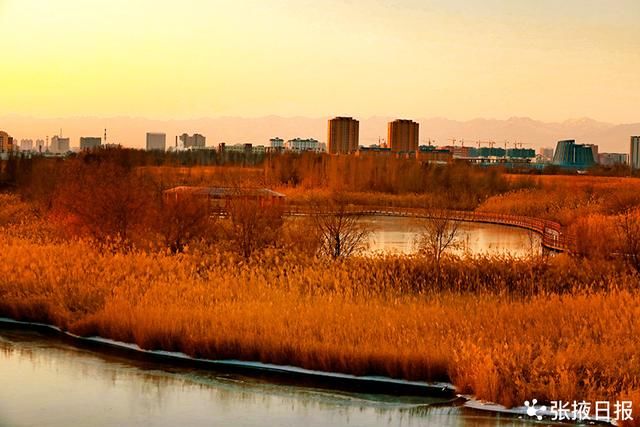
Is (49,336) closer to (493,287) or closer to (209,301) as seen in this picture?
(209,301)

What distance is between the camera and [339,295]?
12789mm

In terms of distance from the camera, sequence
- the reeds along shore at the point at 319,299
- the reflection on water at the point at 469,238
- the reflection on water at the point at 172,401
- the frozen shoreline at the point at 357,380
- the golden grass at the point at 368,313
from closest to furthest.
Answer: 1. the reflection on water at the point at 172,401
2. the frozen shoreline at the point at 357,380
3. the golden grass at the point at 368,313
4. the reeds along shore at the point at 319,299
5. the reflection on water at the point at 469,238

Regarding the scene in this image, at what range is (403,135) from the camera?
12700cm

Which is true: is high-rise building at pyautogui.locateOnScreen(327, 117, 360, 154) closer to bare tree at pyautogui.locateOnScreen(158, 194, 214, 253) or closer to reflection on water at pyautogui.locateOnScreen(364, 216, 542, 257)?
reflection on water at pyautogui.locateOnScreen(364, 216, 542, 257)

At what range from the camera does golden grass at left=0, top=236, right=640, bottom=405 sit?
928cm

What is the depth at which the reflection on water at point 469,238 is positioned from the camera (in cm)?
2478

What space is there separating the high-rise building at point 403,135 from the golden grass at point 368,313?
110 metres

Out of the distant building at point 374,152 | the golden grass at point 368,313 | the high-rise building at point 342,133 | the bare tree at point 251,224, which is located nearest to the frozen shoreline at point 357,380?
the golden grass at point 368,313

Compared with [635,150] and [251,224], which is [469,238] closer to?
[251,224]

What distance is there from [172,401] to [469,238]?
2073cm

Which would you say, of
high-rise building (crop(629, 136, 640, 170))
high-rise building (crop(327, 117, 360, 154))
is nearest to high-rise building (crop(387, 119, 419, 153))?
high-rise building (crop(327, 117, 360, 154))

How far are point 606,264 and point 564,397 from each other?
8.72m

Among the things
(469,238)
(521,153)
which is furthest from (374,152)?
(521,153)

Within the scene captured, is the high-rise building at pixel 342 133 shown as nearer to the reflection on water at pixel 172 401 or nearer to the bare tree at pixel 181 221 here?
the bare tree at pixel 181 221
